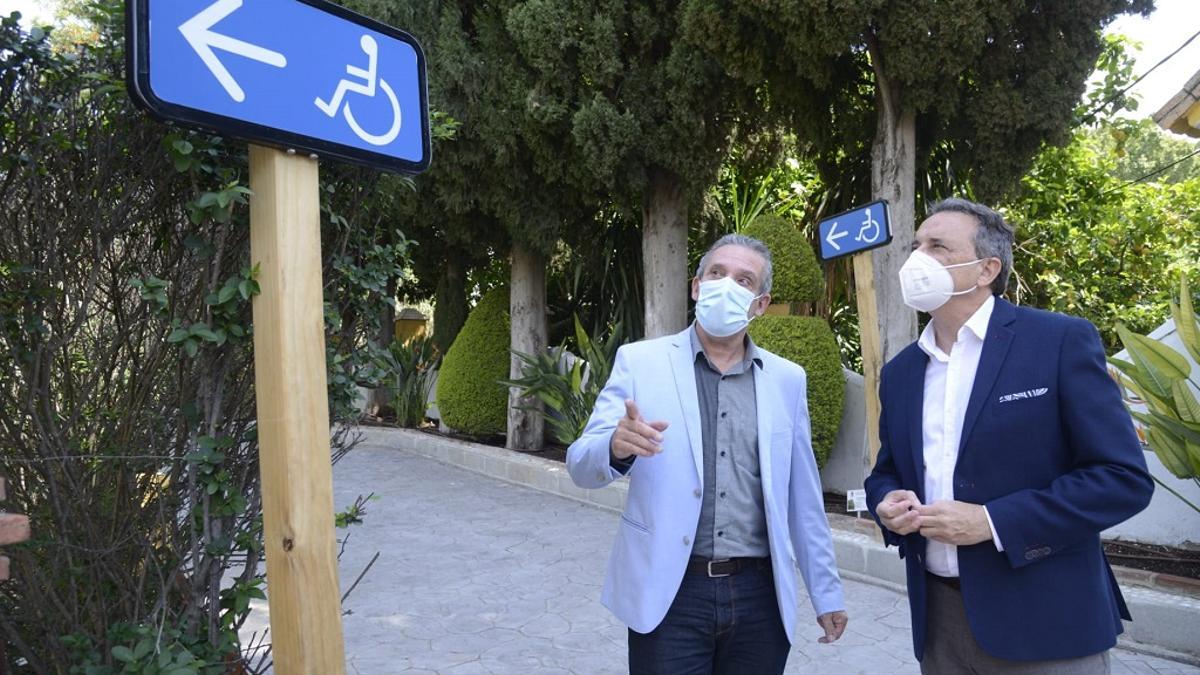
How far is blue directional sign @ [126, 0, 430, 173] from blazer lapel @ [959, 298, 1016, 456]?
145cm

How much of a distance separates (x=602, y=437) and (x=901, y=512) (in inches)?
29.1

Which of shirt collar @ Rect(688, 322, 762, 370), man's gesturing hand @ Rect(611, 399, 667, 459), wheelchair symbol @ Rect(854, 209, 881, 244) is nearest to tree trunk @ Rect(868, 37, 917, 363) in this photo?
wheelchair symbol @ Rect(854, 209, 881, 244)

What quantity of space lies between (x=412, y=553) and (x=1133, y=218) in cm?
902

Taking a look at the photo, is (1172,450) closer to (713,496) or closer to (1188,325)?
(1188,325)

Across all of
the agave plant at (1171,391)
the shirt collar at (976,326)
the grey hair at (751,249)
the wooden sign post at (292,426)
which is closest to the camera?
the wooden sign post at (292,426)

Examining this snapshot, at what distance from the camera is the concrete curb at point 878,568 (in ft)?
14.1

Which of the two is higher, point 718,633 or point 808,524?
point 808,524

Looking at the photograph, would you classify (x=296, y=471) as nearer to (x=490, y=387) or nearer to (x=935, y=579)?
(x=935, y=579)

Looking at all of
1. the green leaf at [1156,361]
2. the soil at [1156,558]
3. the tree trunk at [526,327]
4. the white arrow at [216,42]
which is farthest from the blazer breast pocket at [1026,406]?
the tree trunk at [526,327]

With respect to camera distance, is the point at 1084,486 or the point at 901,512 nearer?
the point at 1084,486

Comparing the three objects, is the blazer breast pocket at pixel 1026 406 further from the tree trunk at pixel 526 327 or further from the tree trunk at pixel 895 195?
the tree trunk at pixel 526 327

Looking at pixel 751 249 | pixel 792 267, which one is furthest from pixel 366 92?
pixel 792 267

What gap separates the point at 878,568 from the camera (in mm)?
5645

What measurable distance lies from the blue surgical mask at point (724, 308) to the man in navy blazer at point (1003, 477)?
46 centimetres
